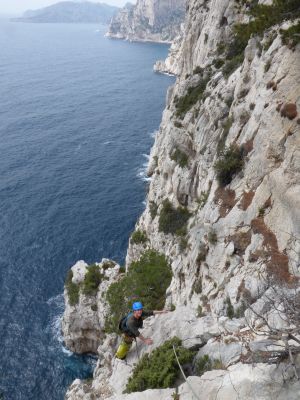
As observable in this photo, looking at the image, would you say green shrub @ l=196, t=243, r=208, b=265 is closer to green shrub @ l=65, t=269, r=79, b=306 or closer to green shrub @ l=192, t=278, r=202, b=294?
green shrub @ l=192, t=278, r=202, b=294

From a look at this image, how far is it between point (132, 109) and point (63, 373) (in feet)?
348

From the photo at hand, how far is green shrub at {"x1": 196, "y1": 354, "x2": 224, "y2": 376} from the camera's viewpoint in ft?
52.2

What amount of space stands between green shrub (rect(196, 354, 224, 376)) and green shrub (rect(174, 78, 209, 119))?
4342 cm

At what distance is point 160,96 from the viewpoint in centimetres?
15700

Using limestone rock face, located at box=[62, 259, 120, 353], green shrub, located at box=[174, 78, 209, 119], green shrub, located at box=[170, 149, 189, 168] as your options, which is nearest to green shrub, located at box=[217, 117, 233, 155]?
green shrub, located at box=[170, 149, 189, 168]

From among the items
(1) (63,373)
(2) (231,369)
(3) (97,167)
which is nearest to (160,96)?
(3) (97,167)

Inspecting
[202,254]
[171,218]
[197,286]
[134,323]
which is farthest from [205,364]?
[171,218]

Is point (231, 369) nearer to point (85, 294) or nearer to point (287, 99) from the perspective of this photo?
point (287, 99)

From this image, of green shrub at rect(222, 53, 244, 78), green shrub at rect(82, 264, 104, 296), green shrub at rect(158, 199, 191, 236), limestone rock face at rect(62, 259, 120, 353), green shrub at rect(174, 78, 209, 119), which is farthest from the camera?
green shrub at rect(174, 78, 209, 119)

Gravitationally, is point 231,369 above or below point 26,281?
above

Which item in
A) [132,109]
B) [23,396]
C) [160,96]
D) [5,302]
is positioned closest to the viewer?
[23,396]

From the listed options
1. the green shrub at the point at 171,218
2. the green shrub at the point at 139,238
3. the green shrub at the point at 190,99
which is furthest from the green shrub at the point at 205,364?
the green shrub at the point at 190,99

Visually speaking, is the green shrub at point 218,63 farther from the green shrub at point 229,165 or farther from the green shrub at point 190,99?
the green shrub at point 229,165

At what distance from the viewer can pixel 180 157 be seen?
51.4 meters
